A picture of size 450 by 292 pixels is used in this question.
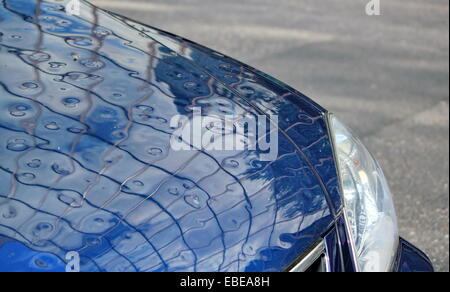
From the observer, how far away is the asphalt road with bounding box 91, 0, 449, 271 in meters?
4.08

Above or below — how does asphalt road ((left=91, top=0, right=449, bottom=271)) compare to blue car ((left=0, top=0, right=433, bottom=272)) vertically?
below

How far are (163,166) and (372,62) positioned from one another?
3.99 meters

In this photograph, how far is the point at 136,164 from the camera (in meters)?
1.93

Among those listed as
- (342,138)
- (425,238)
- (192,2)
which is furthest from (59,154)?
(192,2)

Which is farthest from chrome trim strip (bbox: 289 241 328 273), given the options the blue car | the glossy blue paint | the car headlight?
the glossy blue paint

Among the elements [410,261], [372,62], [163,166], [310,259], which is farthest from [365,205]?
[372,62]

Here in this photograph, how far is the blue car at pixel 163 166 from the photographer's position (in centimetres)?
173

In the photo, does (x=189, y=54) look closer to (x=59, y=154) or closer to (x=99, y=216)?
(x=59, y=154)

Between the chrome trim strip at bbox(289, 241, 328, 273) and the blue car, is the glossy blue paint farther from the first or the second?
the chrome trim strip at bbox(289, 241, 328, 273)

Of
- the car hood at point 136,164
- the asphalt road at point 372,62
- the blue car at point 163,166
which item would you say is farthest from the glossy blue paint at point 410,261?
the asphalt road at point 372,62

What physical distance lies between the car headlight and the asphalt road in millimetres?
1198

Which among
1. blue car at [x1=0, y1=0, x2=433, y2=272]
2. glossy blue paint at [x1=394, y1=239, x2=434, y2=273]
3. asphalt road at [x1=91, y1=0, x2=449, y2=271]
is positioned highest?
blue car at [x1=0, y1=0, x2=433, y2=272]

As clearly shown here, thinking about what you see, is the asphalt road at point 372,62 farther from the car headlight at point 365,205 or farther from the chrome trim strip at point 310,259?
the chrome trim strip at point 310,259
